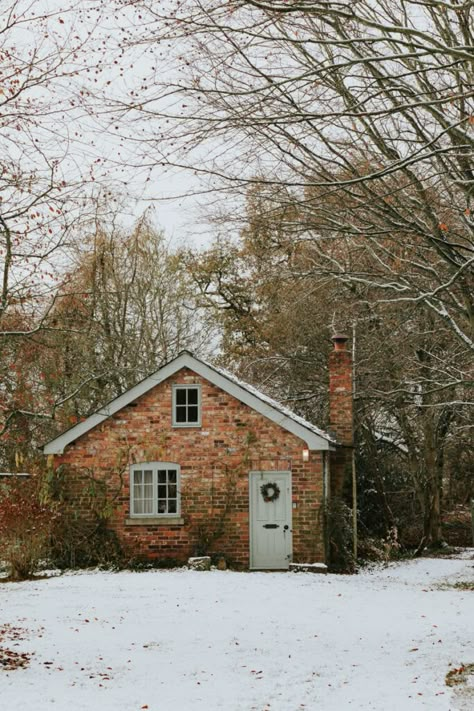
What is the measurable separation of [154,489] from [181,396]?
2229 mm

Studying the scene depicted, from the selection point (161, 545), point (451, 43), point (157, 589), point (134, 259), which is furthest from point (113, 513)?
point (451, 43)

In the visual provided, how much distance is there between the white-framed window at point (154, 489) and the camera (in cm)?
2244

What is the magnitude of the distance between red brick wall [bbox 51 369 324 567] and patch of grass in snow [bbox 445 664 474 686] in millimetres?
11264

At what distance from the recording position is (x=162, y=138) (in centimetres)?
840

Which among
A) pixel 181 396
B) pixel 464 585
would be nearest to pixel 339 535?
pixel 464 585

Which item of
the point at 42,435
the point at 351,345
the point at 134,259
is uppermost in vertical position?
the point at 134,259

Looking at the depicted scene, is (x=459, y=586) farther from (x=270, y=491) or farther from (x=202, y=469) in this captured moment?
(x=202, y=469)

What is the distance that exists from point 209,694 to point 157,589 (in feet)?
28.0

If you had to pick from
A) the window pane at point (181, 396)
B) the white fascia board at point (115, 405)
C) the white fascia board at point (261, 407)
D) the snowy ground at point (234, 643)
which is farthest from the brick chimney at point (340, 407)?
the snowy ground at point (234, 643)

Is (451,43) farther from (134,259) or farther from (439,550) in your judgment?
(134,259)

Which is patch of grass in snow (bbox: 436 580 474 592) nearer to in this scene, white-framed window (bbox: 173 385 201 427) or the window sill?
the window sill

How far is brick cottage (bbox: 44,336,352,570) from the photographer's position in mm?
21938

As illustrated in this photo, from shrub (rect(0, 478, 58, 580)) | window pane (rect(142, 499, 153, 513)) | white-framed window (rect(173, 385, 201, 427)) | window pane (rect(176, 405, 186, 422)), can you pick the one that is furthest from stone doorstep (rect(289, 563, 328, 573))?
shrub (rect(0, 478, 58, 580))

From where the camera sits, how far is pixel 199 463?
2245cm
